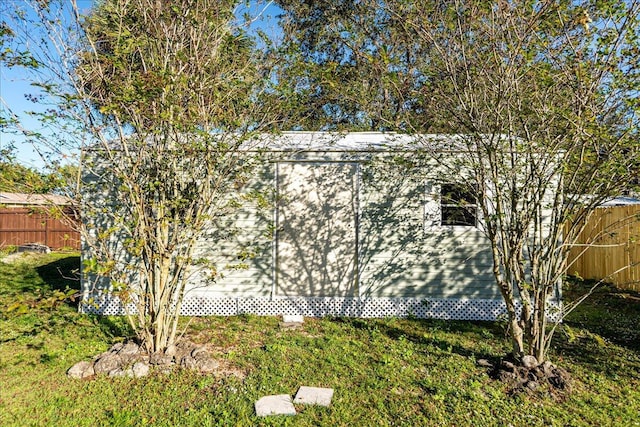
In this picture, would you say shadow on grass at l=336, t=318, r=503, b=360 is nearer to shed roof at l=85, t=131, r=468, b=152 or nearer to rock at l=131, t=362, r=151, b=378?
→ shed roof at l=85, t=131, r=468, b=152

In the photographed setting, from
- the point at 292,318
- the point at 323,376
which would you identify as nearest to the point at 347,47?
the point at 292,318

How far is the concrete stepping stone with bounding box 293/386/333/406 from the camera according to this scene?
355 centimetres

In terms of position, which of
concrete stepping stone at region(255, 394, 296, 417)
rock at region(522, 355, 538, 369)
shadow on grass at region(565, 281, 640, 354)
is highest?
rock at region(522, 355, 538, 369)

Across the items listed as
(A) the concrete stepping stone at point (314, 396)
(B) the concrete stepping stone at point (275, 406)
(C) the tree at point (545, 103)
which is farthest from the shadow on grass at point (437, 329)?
(B) the concrete stepping stone at point (275, 406)

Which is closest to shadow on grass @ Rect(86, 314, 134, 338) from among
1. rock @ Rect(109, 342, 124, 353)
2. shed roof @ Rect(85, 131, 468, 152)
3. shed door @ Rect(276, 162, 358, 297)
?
rock @ Rect(109, 342, 124, 353)

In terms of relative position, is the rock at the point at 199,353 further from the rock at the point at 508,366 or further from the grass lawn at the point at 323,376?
the rock at the point at 508,366

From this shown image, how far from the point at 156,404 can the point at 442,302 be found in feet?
15.4

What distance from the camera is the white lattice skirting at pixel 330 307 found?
6.38m

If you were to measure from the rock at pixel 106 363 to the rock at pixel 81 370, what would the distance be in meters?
0.05

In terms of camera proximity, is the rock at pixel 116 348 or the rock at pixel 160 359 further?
the rock at pixel 116 348

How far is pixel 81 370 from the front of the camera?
13.2 feet

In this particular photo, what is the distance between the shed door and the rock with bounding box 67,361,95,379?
3066mm

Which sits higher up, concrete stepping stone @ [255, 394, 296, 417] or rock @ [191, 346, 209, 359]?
rock @ [191, 346, 209, 359]

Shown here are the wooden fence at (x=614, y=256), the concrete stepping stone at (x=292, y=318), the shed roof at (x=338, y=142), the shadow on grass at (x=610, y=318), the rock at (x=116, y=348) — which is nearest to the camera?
the rock at (x=116, y=348)
